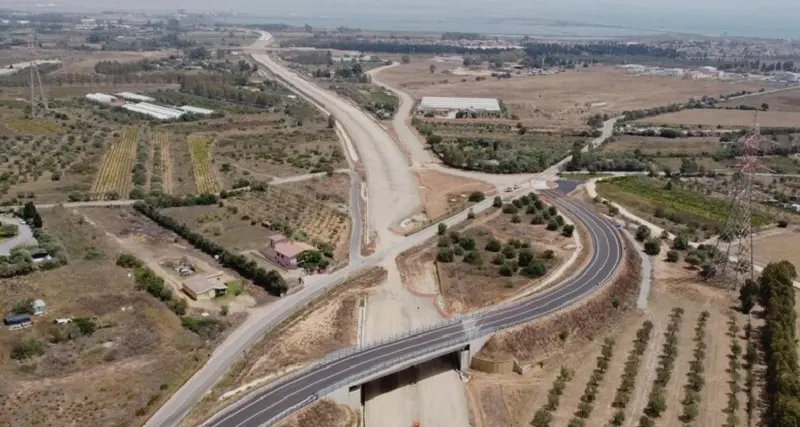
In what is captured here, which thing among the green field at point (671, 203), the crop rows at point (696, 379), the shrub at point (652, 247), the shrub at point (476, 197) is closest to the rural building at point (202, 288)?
the crop rows at point (696, 379)

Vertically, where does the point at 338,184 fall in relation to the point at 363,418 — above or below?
above

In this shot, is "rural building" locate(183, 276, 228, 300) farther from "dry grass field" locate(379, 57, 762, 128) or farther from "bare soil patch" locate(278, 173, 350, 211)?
"dry grass field" locate(379, 57, 762, 128)

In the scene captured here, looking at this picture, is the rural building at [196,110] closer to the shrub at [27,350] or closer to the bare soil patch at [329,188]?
the bare soil patch at [329,188]

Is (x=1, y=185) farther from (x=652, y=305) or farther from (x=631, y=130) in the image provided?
(x=631, y=130)

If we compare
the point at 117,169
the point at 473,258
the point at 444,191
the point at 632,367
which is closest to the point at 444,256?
the point at 473,258

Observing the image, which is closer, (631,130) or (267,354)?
(267,354)

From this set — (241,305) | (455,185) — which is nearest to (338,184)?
(455,185)

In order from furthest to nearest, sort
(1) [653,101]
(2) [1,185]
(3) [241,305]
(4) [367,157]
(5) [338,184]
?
1. (1) [653,101]
2. (4) [367,157]
3. (5) [338,184]
4. (2) [1,185]
5. (3) [241,305]

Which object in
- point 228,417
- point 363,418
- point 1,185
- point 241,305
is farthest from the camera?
point 1,185
